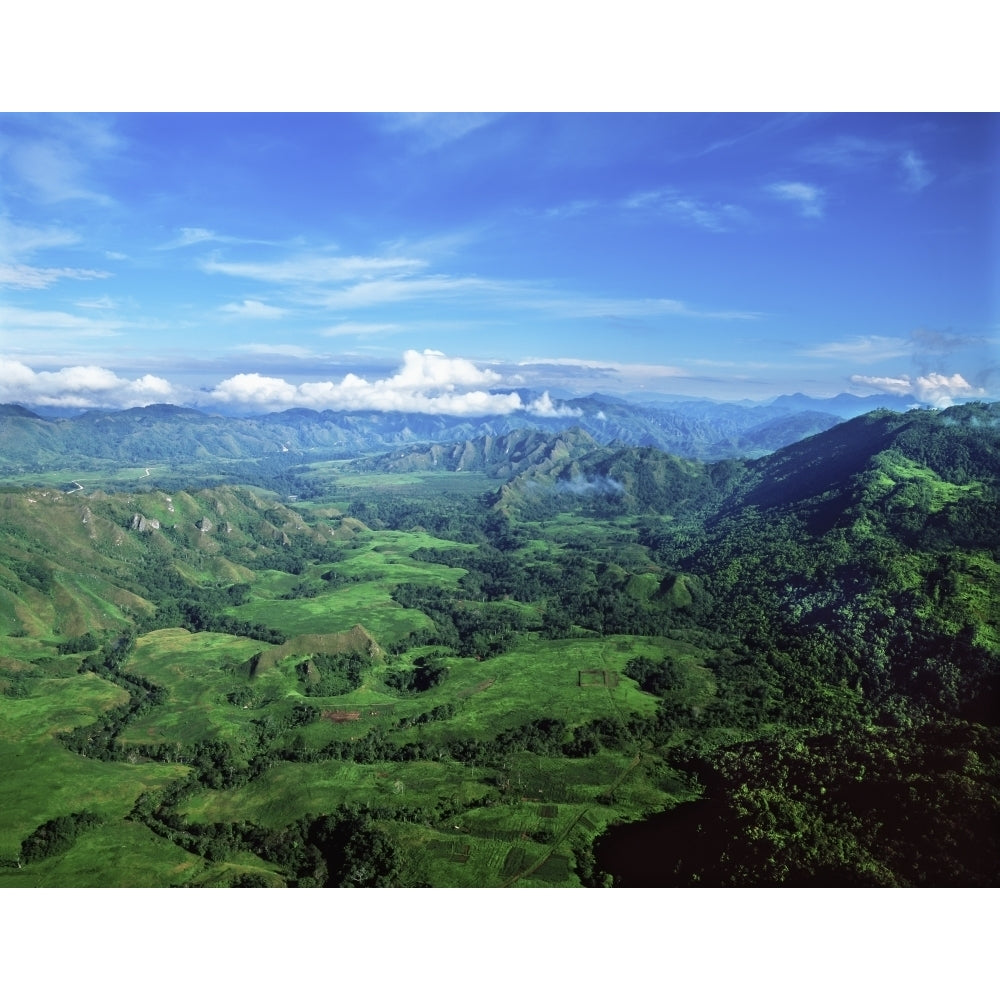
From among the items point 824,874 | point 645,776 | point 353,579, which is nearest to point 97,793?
point 645,776

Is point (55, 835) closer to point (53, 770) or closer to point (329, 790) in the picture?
point (53, 770)

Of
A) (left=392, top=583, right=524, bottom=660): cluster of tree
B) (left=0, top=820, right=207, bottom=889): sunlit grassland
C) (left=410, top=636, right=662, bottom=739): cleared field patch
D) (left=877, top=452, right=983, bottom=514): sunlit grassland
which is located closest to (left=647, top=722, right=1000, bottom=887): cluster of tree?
(left=410, top=636, right=662, bottom=739): cleared field patch

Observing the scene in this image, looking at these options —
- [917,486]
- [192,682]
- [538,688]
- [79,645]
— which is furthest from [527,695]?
[917,486]

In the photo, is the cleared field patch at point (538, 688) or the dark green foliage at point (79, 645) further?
the dark green foliage at point (79, 645)

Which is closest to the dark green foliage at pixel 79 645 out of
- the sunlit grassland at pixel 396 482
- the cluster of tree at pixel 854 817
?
the cluster of tree at pixel 854 817

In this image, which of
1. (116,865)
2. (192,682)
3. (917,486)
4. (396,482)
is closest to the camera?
(116,865)

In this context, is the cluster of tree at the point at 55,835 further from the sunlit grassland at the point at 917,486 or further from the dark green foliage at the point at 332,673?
the sunlit grassland at the point at 917,486
